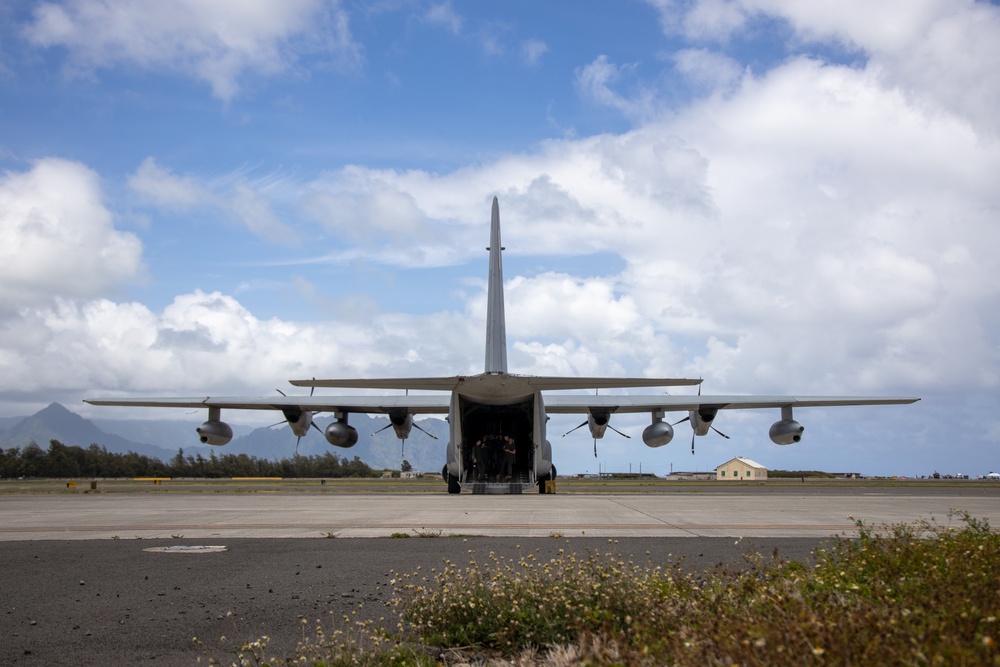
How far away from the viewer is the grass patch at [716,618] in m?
3.66

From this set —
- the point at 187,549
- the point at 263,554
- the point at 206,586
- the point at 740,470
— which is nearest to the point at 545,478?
the point at 187,549

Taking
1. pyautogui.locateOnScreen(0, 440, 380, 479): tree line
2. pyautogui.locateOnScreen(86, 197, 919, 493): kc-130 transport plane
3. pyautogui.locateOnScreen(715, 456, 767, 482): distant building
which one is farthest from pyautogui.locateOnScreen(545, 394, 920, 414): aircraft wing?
pyautogui.locateOnScreen(715, 456, 767, 482): distant building

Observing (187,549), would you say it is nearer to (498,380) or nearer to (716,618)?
(716,618)

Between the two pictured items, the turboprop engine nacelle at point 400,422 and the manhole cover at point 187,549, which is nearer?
the manhole cover at point 187,549

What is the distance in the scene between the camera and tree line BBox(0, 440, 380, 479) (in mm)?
81125

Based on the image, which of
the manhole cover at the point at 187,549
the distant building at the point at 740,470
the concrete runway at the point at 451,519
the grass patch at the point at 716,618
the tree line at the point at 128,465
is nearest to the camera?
the grass patch at the point at 716,618

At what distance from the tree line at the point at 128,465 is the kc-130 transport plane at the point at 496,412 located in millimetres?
46292

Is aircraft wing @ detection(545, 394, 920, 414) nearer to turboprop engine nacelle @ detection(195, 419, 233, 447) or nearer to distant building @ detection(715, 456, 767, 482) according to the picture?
turboprop engine nacelle @ detection(195, 419, 233, 447)

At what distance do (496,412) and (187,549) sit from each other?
19534 millimetres

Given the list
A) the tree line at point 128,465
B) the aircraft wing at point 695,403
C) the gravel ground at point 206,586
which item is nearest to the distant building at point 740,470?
the tree line at point 128,465

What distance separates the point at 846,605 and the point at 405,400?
97.1 feet

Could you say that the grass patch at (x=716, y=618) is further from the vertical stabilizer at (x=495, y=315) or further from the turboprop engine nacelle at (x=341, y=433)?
the turboprop engine nacelle at (x=341, y=433)

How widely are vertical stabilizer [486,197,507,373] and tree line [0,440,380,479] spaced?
53764mm

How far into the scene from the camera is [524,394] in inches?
1125
